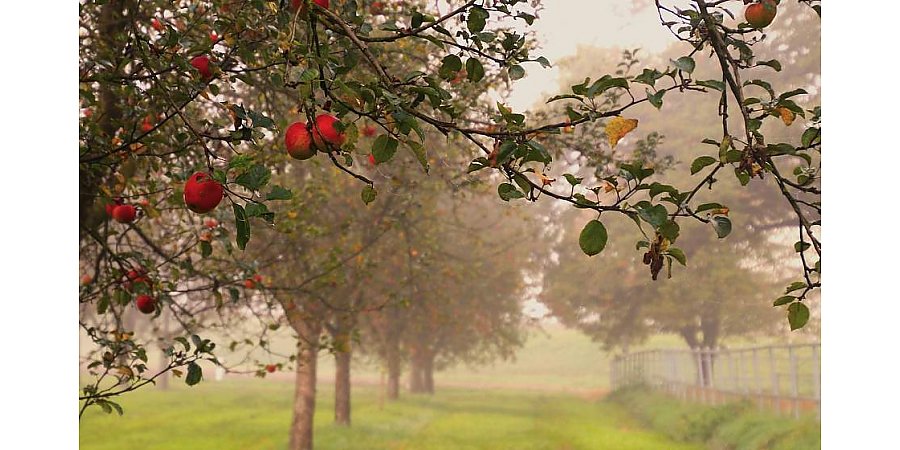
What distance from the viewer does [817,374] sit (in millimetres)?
14281

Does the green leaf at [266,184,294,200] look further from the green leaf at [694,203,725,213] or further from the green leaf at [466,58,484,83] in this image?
the green leaf at [694,203,725,213]

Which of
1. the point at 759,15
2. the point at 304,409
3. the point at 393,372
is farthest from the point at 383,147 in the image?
the point at 393,372

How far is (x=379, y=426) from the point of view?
1811 centimetres

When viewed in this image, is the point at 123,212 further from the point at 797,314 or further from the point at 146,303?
the point at 797,314

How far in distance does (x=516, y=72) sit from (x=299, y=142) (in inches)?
34.7

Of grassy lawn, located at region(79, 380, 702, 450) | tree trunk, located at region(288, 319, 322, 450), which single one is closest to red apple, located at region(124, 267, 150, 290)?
tree trunk, located at region(288, 319, 322, 450)

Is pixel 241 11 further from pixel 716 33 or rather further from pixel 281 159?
pixel 716 33

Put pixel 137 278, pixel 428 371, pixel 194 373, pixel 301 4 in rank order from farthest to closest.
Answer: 1. pixel 428 371
2. pixel 137 278
3. pixel 194 373
4. pixel 301 4

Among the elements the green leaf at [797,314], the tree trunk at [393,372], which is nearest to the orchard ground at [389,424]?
the tree trunk at [393,372]

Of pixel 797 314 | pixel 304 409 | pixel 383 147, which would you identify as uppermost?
pixel 383 147

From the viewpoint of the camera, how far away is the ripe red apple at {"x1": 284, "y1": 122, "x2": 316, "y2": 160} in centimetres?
209

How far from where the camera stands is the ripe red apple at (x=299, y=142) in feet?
6.84

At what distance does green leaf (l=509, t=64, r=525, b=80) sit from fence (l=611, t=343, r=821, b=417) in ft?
41.5
